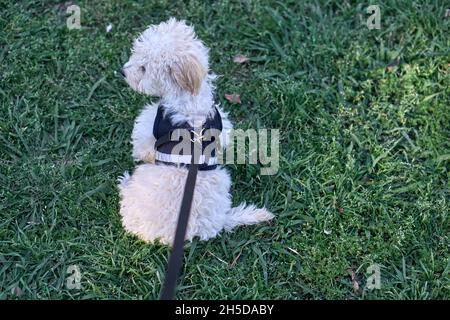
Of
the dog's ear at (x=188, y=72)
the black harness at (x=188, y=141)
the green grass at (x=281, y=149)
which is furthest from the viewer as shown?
the green grass at (x=281, y=149)

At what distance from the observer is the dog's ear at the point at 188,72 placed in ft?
11.2

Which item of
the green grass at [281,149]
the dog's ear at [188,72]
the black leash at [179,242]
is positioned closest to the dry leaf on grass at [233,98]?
the green grass at [281,149]

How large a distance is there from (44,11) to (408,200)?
357 cm

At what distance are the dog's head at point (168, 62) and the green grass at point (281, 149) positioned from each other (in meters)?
1.00

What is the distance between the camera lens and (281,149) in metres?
4.55

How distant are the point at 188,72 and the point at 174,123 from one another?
384 mm
